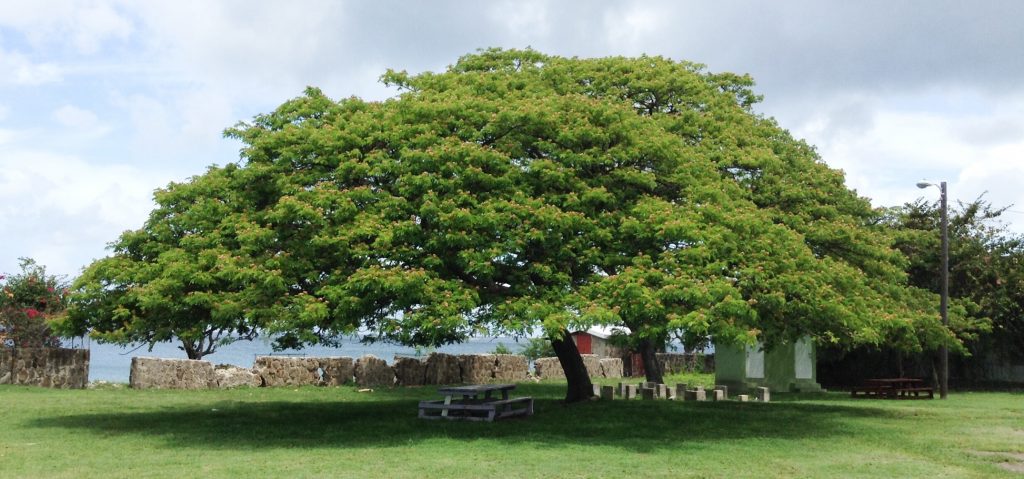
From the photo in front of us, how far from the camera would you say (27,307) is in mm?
32188

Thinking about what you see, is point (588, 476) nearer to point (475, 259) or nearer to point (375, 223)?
point (475, 259)

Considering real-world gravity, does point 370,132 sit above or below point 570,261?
above

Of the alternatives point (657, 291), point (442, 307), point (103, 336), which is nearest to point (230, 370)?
point (103, 336)

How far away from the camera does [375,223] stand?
1722 cm

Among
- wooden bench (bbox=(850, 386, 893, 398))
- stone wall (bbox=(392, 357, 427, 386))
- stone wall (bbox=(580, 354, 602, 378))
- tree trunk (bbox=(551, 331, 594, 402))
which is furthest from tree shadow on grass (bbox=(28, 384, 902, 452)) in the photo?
stone wall (bbox=(580, 354, 602, 378))

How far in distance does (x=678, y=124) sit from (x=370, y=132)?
7924mm

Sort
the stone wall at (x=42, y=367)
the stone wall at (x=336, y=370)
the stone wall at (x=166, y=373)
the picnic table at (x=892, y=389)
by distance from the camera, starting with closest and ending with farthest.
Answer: the stone wall at (x=42, y=367), the stone wall at (x=166, y=373), the picnic table at (x=892, y=389), the stone wall at (x=336, y=370)

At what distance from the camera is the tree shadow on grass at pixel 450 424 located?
16.7m

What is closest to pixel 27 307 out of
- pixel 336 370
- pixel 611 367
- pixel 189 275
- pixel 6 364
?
pixel 6 364

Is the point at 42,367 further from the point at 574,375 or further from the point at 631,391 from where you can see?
the point at 631,391

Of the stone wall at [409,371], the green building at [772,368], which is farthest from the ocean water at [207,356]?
the green building at [772,368]

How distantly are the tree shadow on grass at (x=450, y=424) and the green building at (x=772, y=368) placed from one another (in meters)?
9.72

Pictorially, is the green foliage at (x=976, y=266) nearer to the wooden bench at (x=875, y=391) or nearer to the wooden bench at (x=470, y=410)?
the wooden bench at (x=875, y=391)

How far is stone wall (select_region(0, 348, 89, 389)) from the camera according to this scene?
92.0 feet
